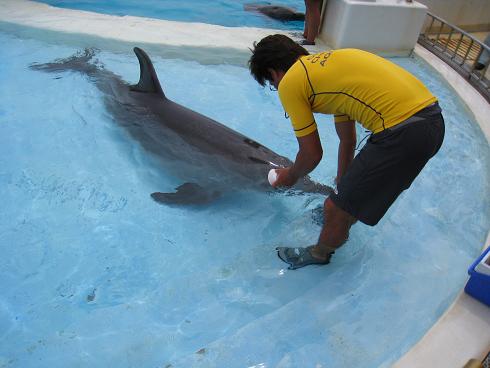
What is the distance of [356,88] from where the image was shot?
245 cm

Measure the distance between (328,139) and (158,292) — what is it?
3077 millimetres

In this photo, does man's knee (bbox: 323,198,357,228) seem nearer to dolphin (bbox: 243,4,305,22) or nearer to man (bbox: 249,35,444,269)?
man (bbox: 249,35,444,269)

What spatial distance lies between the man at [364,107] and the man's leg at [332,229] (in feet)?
0.65

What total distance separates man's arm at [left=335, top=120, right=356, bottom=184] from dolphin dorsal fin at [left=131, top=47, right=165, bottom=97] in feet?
7.35

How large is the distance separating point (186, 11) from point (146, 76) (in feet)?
20.8

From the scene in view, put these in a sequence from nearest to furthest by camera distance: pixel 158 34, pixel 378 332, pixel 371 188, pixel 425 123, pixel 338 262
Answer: pixel 425 123 → pixel 371 188 → pixel 378 332 → pixel 338 262 → pixel 158 34

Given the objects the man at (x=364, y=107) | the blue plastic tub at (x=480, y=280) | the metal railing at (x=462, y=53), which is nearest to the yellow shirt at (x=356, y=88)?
the man at (x=364, y=107)

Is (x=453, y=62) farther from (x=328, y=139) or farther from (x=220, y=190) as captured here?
(x=220, y=190)

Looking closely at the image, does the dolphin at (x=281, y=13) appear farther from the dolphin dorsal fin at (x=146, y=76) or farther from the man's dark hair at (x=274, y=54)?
the man's dark hair at (x=274, y=54)

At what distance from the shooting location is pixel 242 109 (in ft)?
18.9

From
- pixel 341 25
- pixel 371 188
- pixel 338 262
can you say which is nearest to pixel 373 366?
pixel 338 262

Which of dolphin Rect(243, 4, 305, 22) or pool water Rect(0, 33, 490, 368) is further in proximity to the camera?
dolphin Rect(243, 4, 305, 22)

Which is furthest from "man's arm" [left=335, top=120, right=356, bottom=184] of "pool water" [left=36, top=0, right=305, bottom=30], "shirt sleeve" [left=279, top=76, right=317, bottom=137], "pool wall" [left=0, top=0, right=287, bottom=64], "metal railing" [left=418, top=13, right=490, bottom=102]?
Answer: "pool water" [left=36, top=0, right=305, bottom=30]

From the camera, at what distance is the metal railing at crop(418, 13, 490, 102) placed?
238 inches
